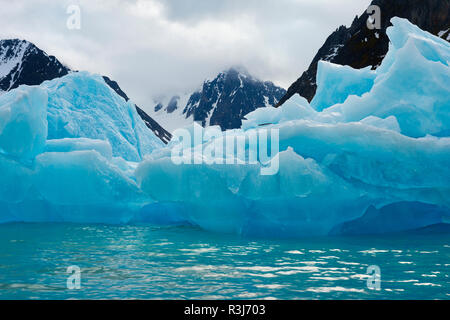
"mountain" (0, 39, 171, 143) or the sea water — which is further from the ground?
"mountain" (0, 39, 171, 143)

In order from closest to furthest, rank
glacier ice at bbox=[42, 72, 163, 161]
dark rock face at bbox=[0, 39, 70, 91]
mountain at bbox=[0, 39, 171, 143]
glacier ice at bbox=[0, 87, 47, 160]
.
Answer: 1. glacier ice at bbox=[0, 87, 47, 160]
2. glacier ice at bbox=[42, 72, 163, 161]
3. dark rock face at bbox=[0, 39, 70, 91]
4. mountain at bbox=[0, 39, 171, 143]

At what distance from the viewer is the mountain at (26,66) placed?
141 metres

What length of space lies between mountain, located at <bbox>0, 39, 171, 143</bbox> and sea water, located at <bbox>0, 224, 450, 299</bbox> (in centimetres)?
12727

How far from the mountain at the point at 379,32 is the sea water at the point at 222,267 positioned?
58.5 metres

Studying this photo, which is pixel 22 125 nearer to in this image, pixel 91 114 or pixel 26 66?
pixel 91 114

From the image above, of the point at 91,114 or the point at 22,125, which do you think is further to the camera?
the point at 91,114

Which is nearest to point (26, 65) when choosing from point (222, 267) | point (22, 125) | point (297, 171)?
point (22, 125)

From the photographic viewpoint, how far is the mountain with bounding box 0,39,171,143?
141 m

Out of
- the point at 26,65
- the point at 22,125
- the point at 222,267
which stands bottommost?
the point at 222,267

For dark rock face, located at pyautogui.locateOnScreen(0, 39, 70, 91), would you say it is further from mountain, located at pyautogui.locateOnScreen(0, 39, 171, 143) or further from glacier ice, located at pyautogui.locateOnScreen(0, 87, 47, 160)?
glacier ice, located at pyautogui.locateOnScreen(0, 87, 47, 160)

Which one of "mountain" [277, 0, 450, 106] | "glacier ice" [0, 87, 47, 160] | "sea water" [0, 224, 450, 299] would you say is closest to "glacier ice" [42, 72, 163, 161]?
"glacier ice" [0, 87, 47, 160]

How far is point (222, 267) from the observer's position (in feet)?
18.9

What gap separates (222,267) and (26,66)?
530 ft
